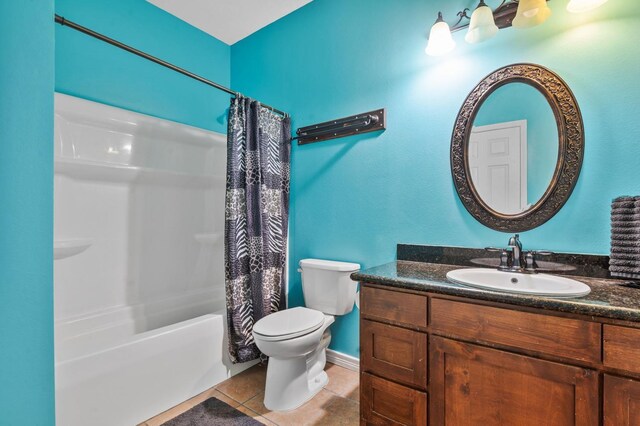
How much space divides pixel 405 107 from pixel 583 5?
848 millimetres

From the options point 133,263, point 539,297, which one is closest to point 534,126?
point 539,297

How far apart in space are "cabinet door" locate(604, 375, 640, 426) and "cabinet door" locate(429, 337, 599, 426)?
0.08 feet

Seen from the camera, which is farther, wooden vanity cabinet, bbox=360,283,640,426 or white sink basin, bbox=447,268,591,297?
white sink basin, bbox=447,268,591,297

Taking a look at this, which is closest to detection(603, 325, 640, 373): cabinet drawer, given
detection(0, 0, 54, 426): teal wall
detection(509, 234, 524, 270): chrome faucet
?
detection(509, 234, 524, 270): chrome faucet

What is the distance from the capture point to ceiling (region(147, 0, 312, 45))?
2256 mm

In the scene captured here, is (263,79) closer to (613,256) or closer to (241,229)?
(241,229)

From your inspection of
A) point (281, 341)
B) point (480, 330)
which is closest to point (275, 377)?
point (281, 341)

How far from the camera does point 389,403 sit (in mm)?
1254

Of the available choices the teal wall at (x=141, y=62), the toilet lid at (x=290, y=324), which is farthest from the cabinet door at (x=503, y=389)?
the teal wall at (x=141, y=62)

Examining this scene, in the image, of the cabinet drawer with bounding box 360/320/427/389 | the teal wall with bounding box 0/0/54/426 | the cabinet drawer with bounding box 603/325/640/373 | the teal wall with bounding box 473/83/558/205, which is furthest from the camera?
the teal wall with bounding box 473/83/558/205

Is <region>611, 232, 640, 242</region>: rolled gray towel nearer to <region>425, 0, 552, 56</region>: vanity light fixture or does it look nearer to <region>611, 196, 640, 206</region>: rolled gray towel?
<region>611, 196, 640, 206</region>: rolled gray towel

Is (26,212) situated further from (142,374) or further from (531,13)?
(531,13)

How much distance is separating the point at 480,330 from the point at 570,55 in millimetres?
1308

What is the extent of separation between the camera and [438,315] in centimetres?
113
